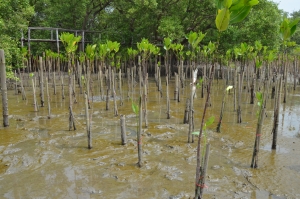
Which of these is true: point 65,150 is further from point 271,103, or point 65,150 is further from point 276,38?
point 276,38

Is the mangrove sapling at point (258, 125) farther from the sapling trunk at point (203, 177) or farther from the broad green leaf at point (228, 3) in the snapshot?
the broad green leaf at point (228, 3)

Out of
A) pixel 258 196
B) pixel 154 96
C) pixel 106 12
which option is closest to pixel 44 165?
pixel 258 196

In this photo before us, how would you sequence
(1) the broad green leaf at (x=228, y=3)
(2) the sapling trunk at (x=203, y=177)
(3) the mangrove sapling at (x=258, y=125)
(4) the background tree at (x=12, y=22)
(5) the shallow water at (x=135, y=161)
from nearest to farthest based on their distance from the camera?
(1) the broad green leaf at (x=228, y=3) → (2) the sapling trunk at (x=203, y=177) → (5) the shallow water at (x=135, y=161) → (3) the mangrove sapling at (x=258, y=125) → (4) the background tree at (x=12, y=22)

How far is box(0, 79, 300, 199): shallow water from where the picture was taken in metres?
3.77

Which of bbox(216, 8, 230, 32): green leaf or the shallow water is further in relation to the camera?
the shallow water

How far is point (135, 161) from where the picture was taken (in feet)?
15.4

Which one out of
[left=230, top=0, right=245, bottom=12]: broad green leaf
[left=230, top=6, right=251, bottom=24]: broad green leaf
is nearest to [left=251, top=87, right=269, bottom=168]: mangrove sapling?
[left=230, top=6, right=251, bottom=24]: broad green leaf

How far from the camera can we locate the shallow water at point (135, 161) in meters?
3.77

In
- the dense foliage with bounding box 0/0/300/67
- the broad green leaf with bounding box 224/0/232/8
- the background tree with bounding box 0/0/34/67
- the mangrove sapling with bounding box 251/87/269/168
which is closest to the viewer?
the broad green leaf with bounding box 224/0/232/8

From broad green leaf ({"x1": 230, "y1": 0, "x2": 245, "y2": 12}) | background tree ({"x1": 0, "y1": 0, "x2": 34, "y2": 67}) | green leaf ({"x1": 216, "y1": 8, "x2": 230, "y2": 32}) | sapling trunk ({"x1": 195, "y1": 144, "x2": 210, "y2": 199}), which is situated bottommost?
sapling trunk ({"x1": 195, "y1": 144, "x2": 210, "y2": 199})

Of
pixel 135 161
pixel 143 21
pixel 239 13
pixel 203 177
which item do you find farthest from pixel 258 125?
pixel 143 21

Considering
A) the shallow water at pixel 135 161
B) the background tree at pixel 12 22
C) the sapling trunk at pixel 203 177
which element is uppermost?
the background tree at pixel 12 22

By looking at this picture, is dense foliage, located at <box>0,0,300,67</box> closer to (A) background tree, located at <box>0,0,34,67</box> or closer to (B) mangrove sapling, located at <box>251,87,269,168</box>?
(A) background tree, located at <box>0,0,34,67</box>

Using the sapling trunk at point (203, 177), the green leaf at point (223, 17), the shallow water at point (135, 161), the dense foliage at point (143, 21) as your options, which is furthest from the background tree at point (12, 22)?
the green leaf at point (223, 17)
